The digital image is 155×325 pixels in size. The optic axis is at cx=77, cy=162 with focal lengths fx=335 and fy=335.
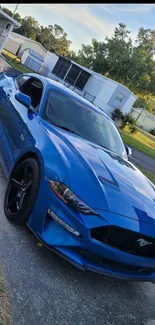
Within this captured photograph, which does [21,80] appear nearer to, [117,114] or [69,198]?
[69,198]

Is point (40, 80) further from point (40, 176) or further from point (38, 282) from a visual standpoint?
point (38, 282)

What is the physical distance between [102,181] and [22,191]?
91 cm

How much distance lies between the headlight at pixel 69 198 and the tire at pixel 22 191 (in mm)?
294

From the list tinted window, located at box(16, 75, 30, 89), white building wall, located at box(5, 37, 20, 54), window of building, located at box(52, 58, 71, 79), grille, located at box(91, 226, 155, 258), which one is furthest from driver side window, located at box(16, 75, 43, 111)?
white building wall, located at box(5, 37, 20, 54)

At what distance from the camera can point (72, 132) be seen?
439cm

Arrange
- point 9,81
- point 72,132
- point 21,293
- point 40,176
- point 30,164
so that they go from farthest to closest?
point 9,81, point 72,132, point 30,164, point 40,176, point 21,293

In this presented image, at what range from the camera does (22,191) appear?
366cm

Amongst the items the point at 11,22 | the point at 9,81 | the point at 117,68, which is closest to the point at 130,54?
the point at 117,68

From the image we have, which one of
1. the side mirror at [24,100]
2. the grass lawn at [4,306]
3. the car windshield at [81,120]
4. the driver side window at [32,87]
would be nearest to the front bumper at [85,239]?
the grass lawn at [4,306]

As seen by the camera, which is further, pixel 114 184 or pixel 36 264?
pixel 114 184

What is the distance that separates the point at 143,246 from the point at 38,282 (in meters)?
1.05

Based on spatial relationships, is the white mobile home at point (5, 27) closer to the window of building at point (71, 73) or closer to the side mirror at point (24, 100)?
the window of building at point (71, 73)

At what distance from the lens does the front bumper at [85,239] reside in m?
2.99

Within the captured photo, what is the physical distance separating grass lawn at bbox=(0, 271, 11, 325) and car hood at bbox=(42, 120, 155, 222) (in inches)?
40.3
